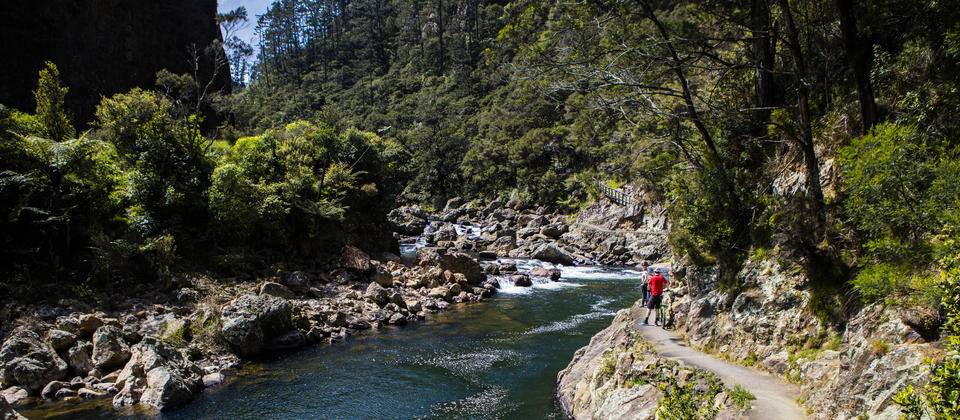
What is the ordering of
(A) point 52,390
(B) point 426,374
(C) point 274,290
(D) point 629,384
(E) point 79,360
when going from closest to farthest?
1. (D) point 629,384
2. (A) point 52,390
3. (E) point 79,360
4. (B) point 426,374
5. (C) point 274,290

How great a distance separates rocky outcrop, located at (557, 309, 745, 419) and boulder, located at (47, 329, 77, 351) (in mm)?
12602

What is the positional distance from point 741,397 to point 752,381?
1194 mm

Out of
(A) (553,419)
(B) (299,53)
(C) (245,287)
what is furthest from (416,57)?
(A) (553,419)

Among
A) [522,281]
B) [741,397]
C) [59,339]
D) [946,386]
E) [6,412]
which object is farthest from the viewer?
[522,281]

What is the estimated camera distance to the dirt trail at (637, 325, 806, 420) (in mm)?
6594

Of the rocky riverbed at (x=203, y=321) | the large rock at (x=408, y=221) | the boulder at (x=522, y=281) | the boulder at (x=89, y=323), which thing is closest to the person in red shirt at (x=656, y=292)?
the rocky riverbed at (x=203, y=321)

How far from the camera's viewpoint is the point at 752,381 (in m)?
7.86

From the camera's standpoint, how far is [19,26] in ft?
99.7

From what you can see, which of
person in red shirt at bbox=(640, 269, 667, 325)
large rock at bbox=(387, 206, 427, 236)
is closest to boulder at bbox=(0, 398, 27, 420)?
person in red shirt at bbox=(640, 269, 667, 325)

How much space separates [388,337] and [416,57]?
8936cm

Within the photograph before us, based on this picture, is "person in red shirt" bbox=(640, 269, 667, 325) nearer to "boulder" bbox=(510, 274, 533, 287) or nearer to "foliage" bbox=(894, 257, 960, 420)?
"foliage" bbox=(894, 257, 960, 420)

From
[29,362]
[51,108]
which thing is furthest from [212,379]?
[51,108]

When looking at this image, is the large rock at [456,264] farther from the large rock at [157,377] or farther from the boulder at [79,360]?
the boulder at [79,360]

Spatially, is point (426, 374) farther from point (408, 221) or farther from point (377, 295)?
point (408, 221)
